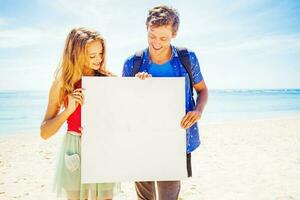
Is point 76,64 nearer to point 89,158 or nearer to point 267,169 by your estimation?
point 89,158

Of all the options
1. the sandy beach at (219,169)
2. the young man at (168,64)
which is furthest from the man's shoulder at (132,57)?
the sandy beach at (219,169)

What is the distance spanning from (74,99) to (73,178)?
1.93ft

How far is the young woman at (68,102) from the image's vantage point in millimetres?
2350

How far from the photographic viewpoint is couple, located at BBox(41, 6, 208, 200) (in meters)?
2.34

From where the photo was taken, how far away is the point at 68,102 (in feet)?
7.62

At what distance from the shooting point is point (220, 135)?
10469 mm

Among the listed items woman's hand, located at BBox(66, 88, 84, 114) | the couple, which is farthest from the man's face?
woman's hand, located at BBox(66, 88, 84, 114)

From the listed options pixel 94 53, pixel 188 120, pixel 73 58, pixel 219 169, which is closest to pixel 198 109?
pixel 188 120

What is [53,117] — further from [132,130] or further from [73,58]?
[132,130]

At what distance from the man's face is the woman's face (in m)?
0.38

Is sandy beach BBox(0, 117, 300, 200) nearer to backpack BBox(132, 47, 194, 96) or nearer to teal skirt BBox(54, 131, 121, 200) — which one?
teal skirt BBox(54, 131, 121, 200)

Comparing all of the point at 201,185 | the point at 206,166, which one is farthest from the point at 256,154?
the point at 201,185

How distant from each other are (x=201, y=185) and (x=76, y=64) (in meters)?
3.70

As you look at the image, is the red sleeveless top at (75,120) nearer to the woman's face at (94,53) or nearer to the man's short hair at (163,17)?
the woman's face at (94,53)
